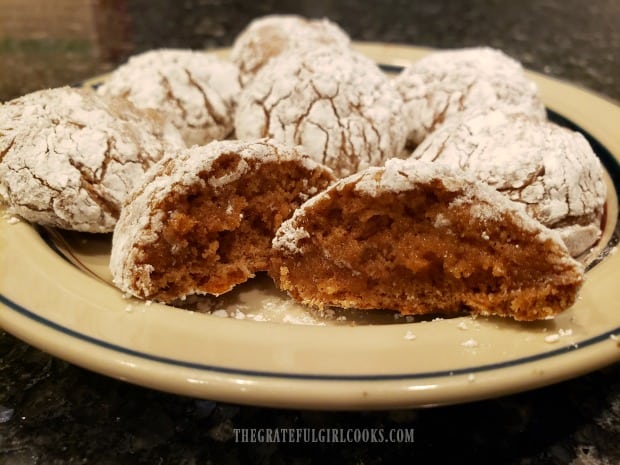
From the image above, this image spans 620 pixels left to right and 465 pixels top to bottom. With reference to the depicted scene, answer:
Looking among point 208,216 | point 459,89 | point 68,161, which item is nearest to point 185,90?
point 68,161

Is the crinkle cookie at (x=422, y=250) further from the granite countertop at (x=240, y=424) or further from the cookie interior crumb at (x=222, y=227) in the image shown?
the granite countertop at (x=240, y=424)

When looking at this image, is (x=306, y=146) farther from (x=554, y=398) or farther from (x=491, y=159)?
(x=554, y=398)

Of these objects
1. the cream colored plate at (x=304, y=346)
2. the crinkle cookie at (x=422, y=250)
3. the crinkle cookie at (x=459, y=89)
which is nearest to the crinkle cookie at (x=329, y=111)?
the crinkle cookie at (x=459, y=89)

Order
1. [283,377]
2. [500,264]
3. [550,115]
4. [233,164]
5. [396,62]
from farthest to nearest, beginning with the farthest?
[396,62] < [550,115] < [233,164] < [500,264] < [283,377]

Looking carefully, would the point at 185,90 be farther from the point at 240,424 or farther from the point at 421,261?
the point at 240,424

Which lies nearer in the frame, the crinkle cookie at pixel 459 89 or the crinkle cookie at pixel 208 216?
the crinkle cookie at pixel 208 216

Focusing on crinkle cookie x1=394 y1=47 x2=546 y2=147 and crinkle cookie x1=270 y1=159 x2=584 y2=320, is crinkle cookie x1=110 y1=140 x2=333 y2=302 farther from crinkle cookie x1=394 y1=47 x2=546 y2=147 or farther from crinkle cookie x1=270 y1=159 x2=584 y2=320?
crinkle cookie x1=394 y1=47 x2=546 y2=147

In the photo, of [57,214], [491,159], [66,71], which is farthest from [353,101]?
[66,71]
